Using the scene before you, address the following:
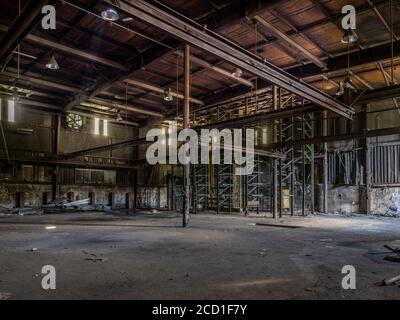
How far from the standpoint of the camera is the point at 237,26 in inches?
401

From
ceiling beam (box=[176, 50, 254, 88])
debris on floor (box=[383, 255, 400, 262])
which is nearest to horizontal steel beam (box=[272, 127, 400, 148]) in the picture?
ceiling beam (box=[176, 50, 254, 88])

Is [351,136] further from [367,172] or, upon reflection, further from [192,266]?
[192,266]

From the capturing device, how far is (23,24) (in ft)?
20.0

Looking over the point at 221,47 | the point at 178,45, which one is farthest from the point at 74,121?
the point at 221,47

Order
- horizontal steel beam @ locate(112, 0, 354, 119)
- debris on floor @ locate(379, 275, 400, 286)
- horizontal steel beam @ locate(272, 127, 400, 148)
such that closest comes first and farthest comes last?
debris on floor @ locate(379, 275, 400, 286) → horizontal steel beam @ locate(112, 0, 354, 119) → horizontal steel beam @ locate(272, 127, 400, 148)

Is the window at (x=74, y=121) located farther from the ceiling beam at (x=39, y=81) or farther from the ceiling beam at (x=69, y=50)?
the ceiling beam at (x=69, y=50)

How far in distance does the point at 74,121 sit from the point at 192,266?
1838cm

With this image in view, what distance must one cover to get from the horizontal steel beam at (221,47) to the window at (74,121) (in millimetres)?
16001

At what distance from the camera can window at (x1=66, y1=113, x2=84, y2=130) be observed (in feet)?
67.7

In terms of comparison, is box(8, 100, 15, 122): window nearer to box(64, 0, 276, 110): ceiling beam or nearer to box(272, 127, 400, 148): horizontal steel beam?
box(64, 0, 276, 110): ceiling beam

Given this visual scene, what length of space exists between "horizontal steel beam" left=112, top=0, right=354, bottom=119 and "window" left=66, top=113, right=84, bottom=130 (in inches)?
630

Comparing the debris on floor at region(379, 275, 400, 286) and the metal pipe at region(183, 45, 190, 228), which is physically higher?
the metal pipe at region(183, 45, 190, 228)

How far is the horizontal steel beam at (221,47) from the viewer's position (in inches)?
235
